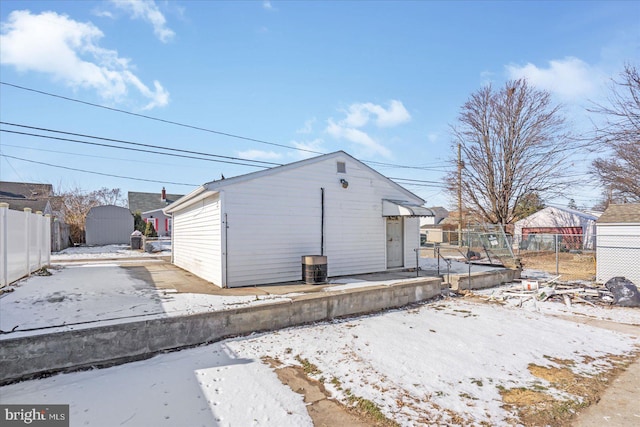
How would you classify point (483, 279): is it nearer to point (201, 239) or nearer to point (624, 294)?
point (624, 294)

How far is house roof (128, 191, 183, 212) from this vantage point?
33.6 meters

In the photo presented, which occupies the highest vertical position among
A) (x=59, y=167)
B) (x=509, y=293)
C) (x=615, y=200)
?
(x=59, y=167)

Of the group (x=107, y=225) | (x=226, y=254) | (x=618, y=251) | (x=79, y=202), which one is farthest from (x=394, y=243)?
(x=79, y=202)

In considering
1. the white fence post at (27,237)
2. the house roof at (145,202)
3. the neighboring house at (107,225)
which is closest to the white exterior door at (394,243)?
the white fence post at (27,237)

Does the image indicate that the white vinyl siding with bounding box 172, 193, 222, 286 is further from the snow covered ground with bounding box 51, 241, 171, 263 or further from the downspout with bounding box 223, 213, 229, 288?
the snow covered ground with bounding box 51, 241, 171, 263

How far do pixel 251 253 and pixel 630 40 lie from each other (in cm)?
1138

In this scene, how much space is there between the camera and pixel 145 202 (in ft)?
114

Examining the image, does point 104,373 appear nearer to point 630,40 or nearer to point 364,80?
point 364,80

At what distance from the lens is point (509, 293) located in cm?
903

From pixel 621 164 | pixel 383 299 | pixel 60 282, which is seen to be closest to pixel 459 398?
pixel 383 299

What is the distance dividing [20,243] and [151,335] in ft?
18.3

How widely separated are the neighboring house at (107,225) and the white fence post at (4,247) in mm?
17453

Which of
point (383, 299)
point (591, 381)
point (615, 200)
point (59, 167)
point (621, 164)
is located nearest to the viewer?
point (591, 381)

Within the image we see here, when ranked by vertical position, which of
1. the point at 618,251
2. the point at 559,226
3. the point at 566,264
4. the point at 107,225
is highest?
the point at 107,225
